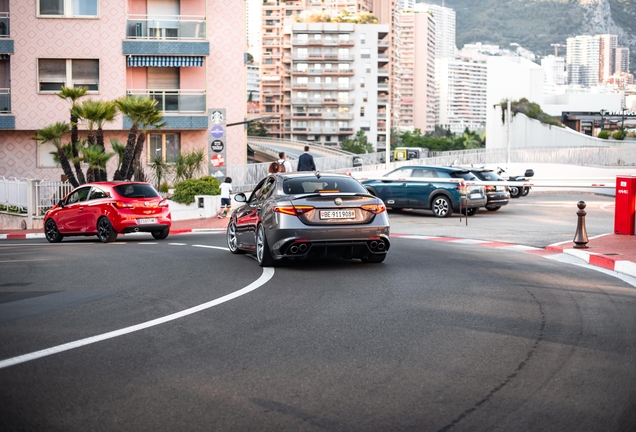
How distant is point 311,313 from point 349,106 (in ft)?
451

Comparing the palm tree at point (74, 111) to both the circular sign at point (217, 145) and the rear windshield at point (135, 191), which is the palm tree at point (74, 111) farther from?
the rear windshield at point (135, 191)

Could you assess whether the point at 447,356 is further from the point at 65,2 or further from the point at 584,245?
the point at 65,2

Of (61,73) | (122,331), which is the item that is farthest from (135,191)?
(61,73)

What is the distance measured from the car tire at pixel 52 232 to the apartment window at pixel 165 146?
2024 centimetres

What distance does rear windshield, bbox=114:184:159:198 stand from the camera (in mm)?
20719

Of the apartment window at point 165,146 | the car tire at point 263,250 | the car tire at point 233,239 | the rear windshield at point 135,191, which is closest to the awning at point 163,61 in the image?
the apartment window at point 165,146

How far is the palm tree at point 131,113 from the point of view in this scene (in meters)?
30.7

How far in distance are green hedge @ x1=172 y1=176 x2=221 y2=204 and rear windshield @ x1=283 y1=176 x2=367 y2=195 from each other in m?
17.6

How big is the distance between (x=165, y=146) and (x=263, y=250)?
31936 mm

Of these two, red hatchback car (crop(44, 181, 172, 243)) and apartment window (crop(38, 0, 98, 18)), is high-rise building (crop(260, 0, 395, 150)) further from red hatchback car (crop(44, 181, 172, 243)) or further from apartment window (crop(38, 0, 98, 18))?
red hatchback car (crop(44, 181, 172, 243))

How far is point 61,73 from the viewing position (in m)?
41.6

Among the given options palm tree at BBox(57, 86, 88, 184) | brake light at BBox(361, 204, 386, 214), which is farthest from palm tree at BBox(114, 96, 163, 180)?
brake light at BBox(361, 204, 386, 214)

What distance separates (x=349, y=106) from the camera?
145 meters

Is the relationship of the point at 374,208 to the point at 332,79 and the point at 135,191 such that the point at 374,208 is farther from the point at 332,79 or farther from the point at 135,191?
the point at 332,79
